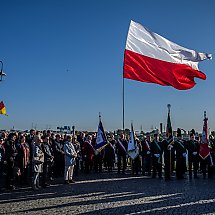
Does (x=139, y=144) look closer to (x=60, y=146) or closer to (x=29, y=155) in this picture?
(x=60, y=146)

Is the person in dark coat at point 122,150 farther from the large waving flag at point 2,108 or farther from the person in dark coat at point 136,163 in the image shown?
the large waving flag at point 2,108

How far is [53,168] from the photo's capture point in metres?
15.0

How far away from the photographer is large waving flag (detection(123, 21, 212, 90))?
38.1ft

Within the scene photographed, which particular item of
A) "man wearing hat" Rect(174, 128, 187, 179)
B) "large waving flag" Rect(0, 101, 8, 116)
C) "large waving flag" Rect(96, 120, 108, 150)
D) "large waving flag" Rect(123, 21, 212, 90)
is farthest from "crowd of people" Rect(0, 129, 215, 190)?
"large waving flag" Rect(0, 101, 8, 116)

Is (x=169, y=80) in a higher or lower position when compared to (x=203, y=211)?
higher

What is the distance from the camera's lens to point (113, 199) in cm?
953

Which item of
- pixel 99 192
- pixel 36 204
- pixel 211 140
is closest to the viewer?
pixel 36 204

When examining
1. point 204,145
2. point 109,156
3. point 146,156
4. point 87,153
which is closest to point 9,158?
point 87,153

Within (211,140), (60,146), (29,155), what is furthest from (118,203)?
(211,140)

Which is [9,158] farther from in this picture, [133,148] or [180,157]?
[180,157]

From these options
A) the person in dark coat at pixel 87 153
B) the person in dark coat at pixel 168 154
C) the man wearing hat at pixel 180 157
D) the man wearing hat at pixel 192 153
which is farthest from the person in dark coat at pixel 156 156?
the person in dark coat at pixel 87 153

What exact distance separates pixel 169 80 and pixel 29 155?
6.38 m

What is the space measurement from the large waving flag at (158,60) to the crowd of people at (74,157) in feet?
13.2

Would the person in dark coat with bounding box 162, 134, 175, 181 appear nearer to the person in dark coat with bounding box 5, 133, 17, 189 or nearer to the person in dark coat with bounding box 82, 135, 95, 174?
the person in dark coat with bounding box 82, 135, 95, 174
